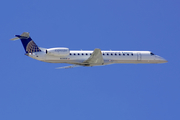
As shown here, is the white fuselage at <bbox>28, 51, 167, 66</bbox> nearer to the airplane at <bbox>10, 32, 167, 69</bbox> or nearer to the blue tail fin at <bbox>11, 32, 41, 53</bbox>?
the airplane at <bbox>10, 32, 167, 69</bbox>

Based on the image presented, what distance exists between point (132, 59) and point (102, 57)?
5.07 m

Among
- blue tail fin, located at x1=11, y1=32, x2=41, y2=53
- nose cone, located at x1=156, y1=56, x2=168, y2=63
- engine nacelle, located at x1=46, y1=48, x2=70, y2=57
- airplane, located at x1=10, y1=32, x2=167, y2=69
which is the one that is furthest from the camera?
nose cone, located at x1=156, y1=56, x2=168, y2=63

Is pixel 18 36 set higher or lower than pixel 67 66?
higher

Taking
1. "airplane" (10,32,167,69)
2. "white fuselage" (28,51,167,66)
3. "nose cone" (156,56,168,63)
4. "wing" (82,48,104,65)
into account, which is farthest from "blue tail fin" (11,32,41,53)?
"nose cone" (156,56,168,63)

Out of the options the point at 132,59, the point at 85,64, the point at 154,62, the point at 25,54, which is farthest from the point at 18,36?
the point at 154,62

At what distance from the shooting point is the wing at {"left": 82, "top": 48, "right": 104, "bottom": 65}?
37.1m

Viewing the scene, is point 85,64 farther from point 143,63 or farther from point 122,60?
point 143,63

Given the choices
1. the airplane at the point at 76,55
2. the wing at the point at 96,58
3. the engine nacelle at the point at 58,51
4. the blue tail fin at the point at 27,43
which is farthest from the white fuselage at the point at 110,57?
the wing at the point at 96,58

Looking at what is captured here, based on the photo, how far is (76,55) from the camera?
39.3m

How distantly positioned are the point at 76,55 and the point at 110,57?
431cm

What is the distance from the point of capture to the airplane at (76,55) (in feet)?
125

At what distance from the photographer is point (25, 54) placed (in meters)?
38.4

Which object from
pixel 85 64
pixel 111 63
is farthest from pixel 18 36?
pixel 111 63

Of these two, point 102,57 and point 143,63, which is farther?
point 143,63
